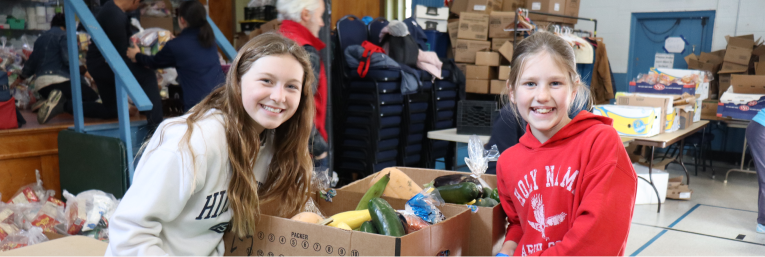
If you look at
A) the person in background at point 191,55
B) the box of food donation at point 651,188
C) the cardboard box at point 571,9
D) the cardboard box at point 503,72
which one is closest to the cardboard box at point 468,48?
the cardboard box at point 503,72

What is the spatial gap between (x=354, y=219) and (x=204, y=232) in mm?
383

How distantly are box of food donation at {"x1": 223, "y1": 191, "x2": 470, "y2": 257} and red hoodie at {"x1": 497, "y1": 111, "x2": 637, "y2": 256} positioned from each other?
183 millimetres

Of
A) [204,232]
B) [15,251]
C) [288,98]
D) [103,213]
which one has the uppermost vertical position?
[288,98]

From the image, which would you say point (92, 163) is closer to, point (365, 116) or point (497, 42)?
point (365, 116)

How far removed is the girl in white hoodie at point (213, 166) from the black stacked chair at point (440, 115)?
400 cm

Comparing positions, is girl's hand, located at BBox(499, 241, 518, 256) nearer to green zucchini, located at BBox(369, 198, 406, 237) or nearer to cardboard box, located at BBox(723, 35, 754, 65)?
green zucchini, located at BBox(369, 198, 406, 237)

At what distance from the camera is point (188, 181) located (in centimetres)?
128

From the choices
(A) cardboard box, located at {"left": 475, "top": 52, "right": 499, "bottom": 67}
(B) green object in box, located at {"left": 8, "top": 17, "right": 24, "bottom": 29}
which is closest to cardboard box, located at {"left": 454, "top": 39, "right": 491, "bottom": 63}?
(A) cardboard box, located at {"left": 475, "top": 52, "right": 499, "bottom": 67}

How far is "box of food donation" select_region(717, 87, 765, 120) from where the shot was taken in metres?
5.95

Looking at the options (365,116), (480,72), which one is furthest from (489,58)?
(365,116)

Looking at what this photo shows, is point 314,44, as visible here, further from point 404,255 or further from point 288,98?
point 404,255

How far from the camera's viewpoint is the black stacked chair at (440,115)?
546cm

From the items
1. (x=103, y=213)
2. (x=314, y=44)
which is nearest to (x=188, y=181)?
(x=103, y=213)

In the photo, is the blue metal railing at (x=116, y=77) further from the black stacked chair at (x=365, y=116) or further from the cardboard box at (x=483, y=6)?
the cardboard box at (x=483, y=6)
